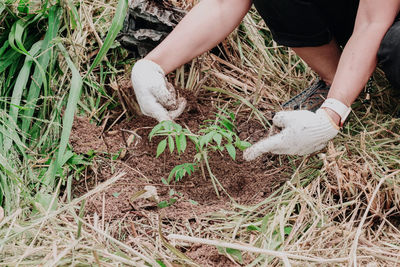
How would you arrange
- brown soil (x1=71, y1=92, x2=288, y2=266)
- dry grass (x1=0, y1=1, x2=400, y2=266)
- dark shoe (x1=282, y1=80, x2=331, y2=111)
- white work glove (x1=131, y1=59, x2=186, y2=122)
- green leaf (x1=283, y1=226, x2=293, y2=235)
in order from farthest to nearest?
dark shoe (x1=282, y1=80, x2=331, y2=111) < white work glove (x1=131, y1=59, x2=186, y2=122) < brown soil (x1=71, y1=92, x2=288, y2=266) < green leaf (x1=283, y1=226, x2=293, y2=235) < dry grass (x1=0, y1=1, x2=400, y2=266)

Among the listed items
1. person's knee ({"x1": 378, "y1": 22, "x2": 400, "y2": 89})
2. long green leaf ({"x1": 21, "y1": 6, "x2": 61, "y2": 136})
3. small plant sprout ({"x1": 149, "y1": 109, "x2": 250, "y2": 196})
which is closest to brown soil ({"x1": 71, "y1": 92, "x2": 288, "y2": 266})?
small plant sprout ({"x1": 149, "y1": 109, "x2": 250, "y2": 196})

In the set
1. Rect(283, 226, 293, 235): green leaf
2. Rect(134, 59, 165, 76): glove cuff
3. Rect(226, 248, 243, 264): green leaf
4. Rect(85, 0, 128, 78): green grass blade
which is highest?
Rect(85, 0, 128, 78): green grass blade

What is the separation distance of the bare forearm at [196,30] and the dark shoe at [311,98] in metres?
0.39

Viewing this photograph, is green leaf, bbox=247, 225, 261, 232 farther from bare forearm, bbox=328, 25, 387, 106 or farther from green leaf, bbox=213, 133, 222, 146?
bare forearm, bbox=328, 25, 387, 106

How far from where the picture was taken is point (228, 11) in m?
1.62

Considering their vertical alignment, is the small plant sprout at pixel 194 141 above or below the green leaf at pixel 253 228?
above

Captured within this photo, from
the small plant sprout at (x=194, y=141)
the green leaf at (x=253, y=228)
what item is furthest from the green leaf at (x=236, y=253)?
the small plant sprout at (x=194, y=141)

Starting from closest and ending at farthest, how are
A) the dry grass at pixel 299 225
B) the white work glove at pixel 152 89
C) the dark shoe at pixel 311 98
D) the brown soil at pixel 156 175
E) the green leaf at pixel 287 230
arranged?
the dry grass at pixel 299 225, the green leaf at pixel 287 230, the brown soil at pixel 156 175, the white work glove at pixel 152 89, the dark shoe at pixel 311 98

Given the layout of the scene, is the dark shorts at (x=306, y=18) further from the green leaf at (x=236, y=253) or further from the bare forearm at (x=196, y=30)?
the green leaf at (x=236, y=253)

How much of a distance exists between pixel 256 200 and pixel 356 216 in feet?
0.92

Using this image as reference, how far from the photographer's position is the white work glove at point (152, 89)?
153cm

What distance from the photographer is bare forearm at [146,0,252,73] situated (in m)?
1.61

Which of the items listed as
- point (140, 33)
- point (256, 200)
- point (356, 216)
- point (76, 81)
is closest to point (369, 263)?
point (356, 216)

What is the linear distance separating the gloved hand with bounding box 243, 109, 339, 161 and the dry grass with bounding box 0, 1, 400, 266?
0.06m
